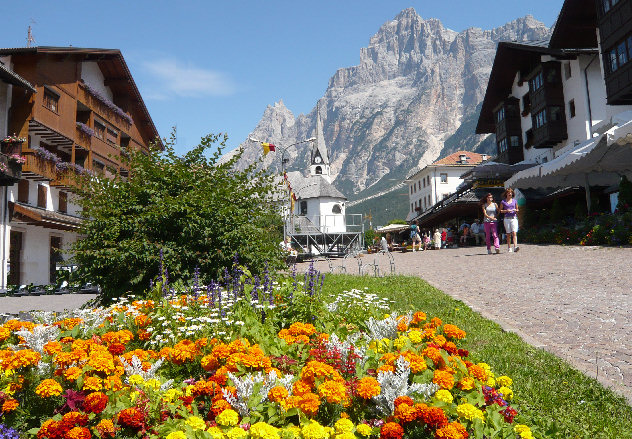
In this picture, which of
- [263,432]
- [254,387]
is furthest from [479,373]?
[263,432]

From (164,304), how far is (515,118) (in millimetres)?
40576

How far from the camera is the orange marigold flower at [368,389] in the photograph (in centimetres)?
306

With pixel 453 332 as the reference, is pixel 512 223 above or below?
above

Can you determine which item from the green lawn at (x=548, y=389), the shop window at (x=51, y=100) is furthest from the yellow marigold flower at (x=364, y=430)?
the shop window at (x=51, y=100)

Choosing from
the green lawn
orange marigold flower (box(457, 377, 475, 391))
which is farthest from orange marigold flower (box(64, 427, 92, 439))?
the green lawn

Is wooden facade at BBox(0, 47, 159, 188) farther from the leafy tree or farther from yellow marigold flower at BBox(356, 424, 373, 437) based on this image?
yellow marigold flower at BBox(356, 424, 373, 437)

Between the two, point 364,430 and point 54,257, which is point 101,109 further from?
point 364,430

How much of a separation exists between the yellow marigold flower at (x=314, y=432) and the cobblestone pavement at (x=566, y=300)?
282 cm

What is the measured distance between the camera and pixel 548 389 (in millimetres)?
4285

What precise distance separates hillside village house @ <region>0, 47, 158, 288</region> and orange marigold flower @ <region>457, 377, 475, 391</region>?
1894cm

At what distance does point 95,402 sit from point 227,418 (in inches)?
34.9

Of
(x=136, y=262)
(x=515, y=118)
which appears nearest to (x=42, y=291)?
(x=136, y=262)

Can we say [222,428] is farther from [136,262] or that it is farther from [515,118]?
[515,118]

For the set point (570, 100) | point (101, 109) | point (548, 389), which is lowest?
point (548, 389)
